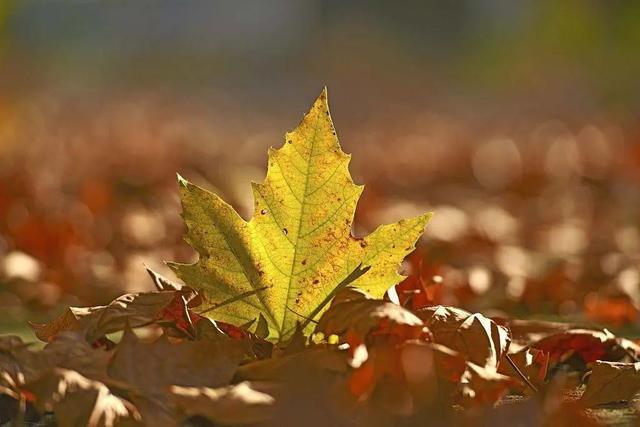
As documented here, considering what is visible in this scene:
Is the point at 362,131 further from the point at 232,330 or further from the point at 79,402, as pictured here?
the point at 79,402

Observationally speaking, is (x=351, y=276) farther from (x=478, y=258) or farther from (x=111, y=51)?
(x=111, y=51)

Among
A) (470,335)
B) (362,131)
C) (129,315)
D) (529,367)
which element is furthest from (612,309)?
(362,131)

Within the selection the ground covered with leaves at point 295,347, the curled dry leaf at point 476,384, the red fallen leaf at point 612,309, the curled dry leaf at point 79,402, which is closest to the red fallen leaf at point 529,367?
the ground covered with leaves at point 295,347

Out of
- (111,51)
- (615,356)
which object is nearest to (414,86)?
(111,51)

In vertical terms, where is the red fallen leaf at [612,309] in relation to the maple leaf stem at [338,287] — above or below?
above

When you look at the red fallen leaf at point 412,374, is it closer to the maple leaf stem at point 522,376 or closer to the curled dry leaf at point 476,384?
the curled dry leaf at point 476,384
